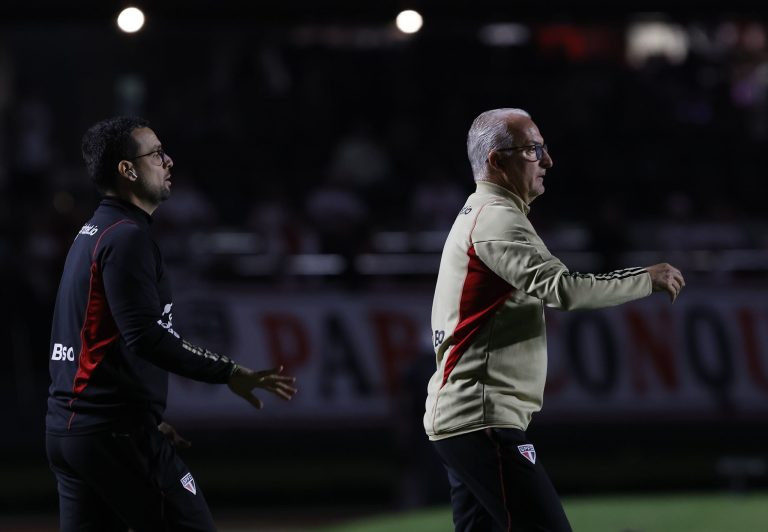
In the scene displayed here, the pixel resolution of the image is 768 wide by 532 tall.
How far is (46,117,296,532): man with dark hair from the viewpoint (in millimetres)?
4727

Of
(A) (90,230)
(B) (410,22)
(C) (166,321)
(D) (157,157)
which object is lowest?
(C) (166,321)

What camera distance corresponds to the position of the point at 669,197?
614 inches

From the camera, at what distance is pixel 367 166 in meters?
16.7

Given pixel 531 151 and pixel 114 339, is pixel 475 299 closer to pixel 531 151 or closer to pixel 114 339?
pixel 531 151

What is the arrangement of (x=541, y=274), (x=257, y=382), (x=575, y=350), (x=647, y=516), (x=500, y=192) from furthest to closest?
(x=575, y=350)
(x=647, y=516)
(x=500, y=192)
(x=257, y=382)
(x=541, y=274)

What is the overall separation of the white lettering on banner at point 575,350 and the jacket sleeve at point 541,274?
9.26 m

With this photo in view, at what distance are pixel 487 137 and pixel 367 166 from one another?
11718 mm

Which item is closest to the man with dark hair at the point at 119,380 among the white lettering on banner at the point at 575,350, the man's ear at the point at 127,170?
the man's ear at the point at 127,170

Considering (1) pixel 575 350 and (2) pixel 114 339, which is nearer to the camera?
(2) pixel 114 339

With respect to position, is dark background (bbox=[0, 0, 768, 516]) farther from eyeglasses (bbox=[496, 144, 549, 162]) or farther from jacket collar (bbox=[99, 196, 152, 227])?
jacket collar (bbox=[99, 196, 152, 227])

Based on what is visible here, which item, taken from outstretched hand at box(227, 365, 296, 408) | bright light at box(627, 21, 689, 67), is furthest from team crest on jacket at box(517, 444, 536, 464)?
bright light at box(627, 21, 689, 67)

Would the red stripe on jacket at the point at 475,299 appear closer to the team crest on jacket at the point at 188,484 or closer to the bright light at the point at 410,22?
the team crest on jacket at the point at 188,484

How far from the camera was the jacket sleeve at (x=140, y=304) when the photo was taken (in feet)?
15.4

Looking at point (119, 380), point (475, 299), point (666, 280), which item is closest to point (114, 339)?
point (119, 380)
